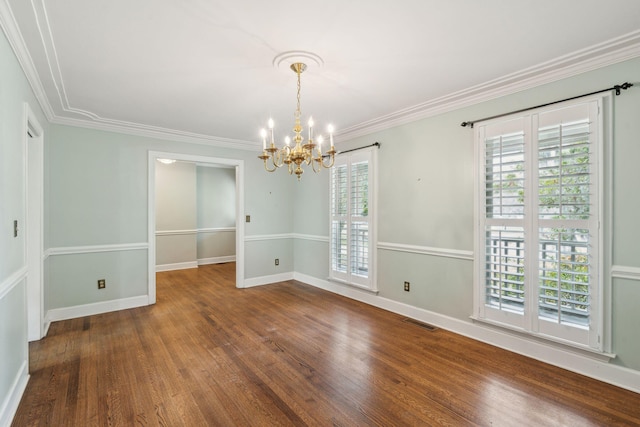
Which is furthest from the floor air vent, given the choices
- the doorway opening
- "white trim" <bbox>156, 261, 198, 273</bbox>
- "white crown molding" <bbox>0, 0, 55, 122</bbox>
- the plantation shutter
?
"white trim" <bbox>156, 261, 198, 273</bbox>

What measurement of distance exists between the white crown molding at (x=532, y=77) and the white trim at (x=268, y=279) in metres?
3.33

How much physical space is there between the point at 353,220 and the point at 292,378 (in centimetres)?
255

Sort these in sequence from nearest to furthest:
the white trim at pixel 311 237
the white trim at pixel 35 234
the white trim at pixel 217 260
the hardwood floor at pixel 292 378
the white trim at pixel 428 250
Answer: the hardwood floor at pixel 292 378 → the white trim at pixel 35 234 → the white trim at pixel 428 250 → the white trim at pixel 311 237 → the white trim at pixel 217 260

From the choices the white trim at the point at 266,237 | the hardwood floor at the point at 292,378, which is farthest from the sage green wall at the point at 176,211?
the hardwood floor at the point at 292,378

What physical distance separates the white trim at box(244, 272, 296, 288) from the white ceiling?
310cm

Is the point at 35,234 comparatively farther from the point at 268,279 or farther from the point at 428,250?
the point at 428,250

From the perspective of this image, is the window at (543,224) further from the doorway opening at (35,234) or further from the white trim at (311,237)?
the doorway opening at (35,234)

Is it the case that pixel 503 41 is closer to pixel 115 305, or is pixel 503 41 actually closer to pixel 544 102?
pixel 544 102

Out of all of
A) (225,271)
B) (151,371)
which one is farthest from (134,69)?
(225,271)

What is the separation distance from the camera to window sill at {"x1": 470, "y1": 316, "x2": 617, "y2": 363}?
242 centimetres

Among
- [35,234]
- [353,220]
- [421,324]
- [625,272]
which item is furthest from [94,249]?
[625,272]

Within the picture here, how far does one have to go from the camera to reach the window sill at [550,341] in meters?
Answer: 2.42

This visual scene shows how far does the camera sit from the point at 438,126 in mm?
3586

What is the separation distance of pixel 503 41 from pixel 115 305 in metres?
5.21
